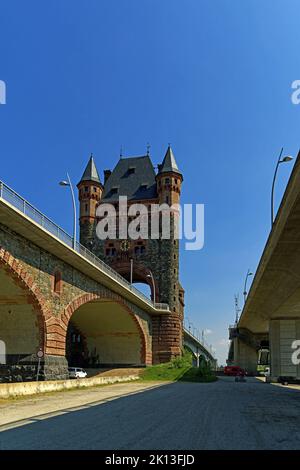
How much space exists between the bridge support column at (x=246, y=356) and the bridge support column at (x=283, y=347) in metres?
25.8

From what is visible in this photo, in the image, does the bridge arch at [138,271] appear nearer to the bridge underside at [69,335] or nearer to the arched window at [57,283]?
the bridge underside at [69,335]

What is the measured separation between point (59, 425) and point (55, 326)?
20936 millimetres

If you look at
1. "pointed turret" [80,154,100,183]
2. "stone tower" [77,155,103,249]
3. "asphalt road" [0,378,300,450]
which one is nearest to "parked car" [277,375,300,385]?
"asphalt road" [0,378,300,450]

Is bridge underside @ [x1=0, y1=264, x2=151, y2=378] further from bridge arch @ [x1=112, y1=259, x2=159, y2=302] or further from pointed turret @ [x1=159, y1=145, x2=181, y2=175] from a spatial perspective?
pointed turret @ [x1=159, y1=145, x2=181, y2=175]

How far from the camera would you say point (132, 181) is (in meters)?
82.1

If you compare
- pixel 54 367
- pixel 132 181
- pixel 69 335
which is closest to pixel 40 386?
pixel 54 367

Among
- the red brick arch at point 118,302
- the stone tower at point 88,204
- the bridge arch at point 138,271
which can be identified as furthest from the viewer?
the stone tower at point 88,204

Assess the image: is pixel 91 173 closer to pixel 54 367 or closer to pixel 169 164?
pixel 169 164

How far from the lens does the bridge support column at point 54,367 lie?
3062 centimetres

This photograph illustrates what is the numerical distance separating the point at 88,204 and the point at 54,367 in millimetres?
47031

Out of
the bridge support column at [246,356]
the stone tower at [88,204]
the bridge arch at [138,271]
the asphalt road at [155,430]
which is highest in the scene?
the stone tower at [88,204]

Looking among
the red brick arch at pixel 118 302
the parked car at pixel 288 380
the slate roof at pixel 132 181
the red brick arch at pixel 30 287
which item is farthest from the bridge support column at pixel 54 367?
the slate roof at pixel 132 181

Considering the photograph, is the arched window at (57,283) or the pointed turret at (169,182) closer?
the arched window at (57,283)

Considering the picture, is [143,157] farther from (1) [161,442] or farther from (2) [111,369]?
(1) [161,442]
